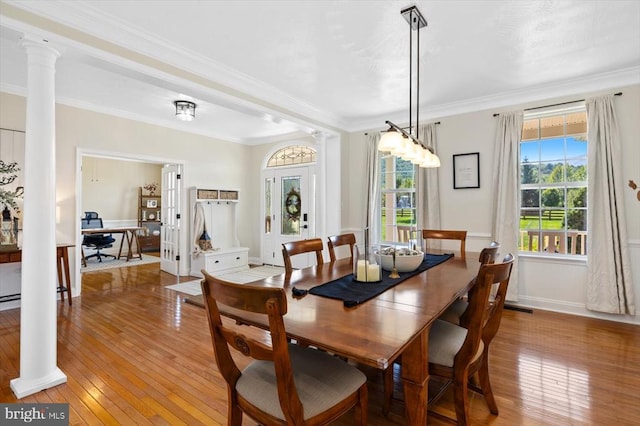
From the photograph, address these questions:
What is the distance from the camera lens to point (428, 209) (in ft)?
14.6

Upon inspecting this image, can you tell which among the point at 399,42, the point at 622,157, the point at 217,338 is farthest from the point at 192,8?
the point at 622,157

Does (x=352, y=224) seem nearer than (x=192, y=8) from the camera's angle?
No

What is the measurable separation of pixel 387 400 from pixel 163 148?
200 inches

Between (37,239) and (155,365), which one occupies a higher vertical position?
(37,239)

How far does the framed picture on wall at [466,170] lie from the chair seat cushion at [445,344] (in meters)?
2.76

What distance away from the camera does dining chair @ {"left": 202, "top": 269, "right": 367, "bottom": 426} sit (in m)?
1.10

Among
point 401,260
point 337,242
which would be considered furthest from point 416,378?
point 337,242

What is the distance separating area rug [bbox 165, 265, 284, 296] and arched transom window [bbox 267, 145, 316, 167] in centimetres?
212

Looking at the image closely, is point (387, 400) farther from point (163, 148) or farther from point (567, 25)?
point (163, 148)

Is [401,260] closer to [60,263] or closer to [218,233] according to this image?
[60,263]

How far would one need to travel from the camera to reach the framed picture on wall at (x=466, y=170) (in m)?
4.17

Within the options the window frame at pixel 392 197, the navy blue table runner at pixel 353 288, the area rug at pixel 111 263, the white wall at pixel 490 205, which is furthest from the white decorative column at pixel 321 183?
the area rug at pixel 111 263

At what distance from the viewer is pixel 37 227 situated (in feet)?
6.84

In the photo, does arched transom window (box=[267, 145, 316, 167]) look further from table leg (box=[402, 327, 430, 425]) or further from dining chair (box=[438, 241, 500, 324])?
table leg (box=[402, 327, 430, 425])
